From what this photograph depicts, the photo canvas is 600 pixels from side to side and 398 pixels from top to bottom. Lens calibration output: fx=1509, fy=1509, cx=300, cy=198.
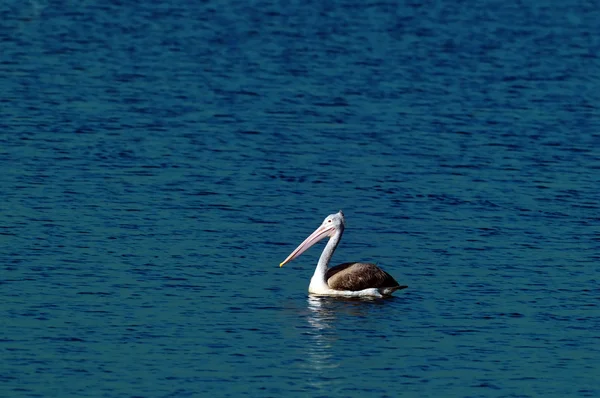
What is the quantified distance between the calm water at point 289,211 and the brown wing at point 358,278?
0.28 meters

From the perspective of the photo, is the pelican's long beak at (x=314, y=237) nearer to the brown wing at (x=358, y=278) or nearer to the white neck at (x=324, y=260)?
the white neck at (x=324, y=260)

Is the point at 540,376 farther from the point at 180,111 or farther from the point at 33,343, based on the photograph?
the point at 180,111

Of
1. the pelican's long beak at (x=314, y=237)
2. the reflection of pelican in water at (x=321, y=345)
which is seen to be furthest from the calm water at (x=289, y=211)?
the pelican's long beak at (x=314, y=237)

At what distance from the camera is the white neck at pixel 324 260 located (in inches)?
916

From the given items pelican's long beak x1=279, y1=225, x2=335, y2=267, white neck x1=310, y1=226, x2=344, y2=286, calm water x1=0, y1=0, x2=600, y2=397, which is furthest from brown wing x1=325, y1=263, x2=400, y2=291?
pelican's long beak x1=279, y1=225, x2=335, y2=267

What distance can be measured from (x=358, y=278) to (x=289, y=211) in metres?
5.02

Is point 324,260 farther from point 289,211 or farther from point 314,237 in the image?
point 289,211

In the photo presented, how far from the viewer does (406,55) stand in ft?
159

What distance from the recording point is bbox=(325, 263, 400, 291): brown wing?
22.9 m

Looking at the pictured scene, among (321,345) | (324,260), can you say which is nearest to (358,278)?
(324,260)

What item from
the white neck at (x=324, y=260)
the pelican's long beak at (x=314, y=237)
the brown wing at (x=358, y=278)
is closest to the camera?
the brown wing at (x=358, y=278)

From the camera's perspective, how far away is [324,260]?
23.7m

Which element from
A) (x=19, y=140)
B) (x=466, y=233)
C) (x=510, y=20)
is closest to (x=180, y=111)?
(x=19, y=140)

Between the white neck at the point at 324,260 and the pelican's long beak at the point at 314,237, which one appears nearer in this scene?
the white neck at the point at 324,260
